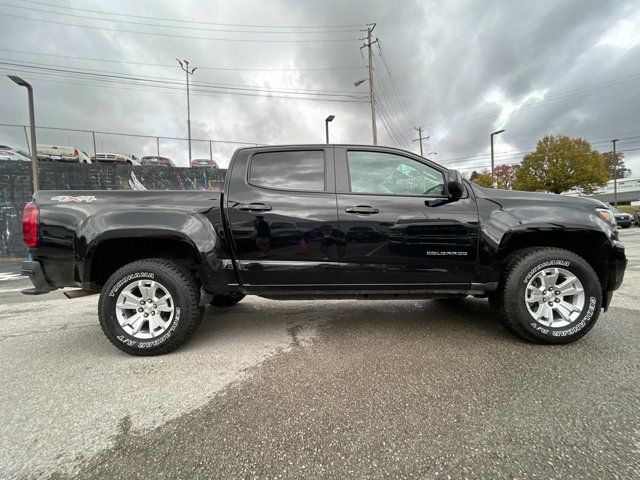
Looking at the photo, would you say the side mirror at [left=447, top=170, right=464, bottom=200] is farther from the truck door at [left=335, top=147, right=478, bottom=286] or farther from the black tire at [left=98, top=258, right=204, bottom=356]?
the black tire at [left=98, top=258, right=204, bottom=356]

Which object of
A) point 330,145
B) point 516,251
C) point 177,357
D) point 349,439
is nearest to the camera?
point 349,439

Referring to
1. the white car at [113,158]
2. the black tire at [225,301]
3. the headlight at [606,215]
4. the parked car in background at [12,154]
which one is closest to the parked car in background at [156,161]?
the white car at [113,158]

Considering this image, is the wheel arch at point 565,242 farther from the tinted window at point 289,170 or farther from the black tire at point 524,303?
the tinted window at point 289,170

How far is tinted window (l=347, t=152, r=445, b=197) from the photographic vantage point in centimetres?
293

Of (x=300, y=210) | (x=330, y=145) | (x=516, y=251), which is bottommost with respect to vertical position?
(x=516, y=251)

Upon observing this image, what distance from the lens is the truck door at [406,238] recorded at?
279 centimetres

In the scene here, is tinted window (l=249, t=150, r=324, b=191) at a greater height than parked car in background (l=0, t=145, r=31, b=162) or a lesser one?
lesser

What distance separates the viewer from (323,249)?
281 centimetres

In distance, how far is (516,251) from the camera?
2887 mm

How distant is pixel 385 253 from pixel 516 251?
4.06 feet

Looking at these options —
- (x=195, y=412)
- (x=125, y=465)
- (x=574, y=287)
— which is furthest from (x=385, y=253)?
(x=125, y=465)

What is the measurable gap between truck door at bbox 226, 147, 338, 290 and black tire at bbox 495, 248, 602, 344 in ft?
5.17

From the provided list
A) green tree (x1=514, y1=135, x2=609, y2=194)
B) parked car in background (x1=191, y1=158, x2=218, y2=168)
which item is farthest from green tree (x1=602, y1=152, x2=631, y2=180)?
parked car in background (x1=191, y1=158, x2=218, y2=168)

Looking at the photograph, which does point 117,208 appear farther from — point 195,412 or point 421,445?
point 421,445
